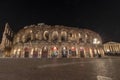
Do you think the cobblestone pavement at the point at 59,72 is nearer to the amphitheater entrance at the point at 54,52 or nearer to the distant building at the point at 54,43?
the amphitheater entrance at the point at 54,52

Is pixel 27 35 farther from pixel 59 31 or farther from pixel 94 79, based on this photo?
pixel 94 79

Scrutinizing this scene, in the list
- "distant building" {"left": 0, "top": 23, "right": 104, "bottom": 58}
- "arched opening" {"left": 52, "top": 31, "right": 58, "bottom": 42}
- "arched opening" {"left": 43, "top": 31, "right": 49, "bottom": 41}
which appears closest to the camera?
"distant building" {"left": 0, "top": 23, "right": 104, "bottom": 58}

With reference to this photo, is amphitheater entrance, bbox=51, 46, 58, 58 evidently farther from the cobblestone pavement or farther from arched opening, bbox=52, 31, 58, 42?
the cobblestone pavement

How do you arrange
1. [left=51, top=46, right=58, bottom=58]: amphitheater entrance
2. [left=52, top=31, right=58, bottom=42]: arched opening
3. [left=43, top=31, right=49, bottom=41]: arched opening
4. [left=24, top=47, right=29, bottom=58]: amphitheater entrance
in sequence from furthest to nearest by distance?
[left=43, top=31, right=49, bottom=41]: arched opening → [left=52, top=31, right=58, bottom=42]: arched opening → [left=24, top=47, right=29, bottom=58]: amphitheater entrance → [left=51, top=46, right=58, bottom=58]: amphitheater entrance

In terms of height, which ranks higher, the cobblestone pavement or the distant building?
the distant building

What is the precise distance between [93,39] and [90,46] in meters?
7.37

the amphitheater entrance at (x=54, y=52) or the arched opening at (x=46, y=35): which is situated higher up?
the arched opening at (x=46, y=35)

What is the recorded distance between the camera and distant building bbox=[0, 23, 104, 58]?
4366 cm

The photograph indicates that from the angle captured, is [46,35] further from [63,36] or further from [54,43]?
[63,36]

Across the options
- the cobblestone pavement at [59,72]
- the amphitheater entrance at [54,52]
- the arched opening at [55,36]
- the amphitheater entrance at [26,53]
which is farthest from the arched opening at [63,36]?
the cobblestone pavement at [59,72]

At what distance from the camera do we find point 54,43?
145 ft

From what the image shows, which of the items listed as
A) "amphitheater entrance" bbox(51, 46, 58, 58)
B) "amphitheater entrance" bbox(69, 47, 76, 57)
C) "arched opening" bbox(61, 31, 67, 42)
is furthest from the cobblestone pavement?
"arched opening" bbox(61, 31, 67, 42)

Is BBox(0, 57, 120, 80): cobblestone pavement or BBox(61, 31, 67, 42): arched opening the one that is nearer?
BBox(0, 57, 120, 80): cobblestone pavement

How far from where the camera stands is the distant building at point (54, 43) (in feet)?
143
